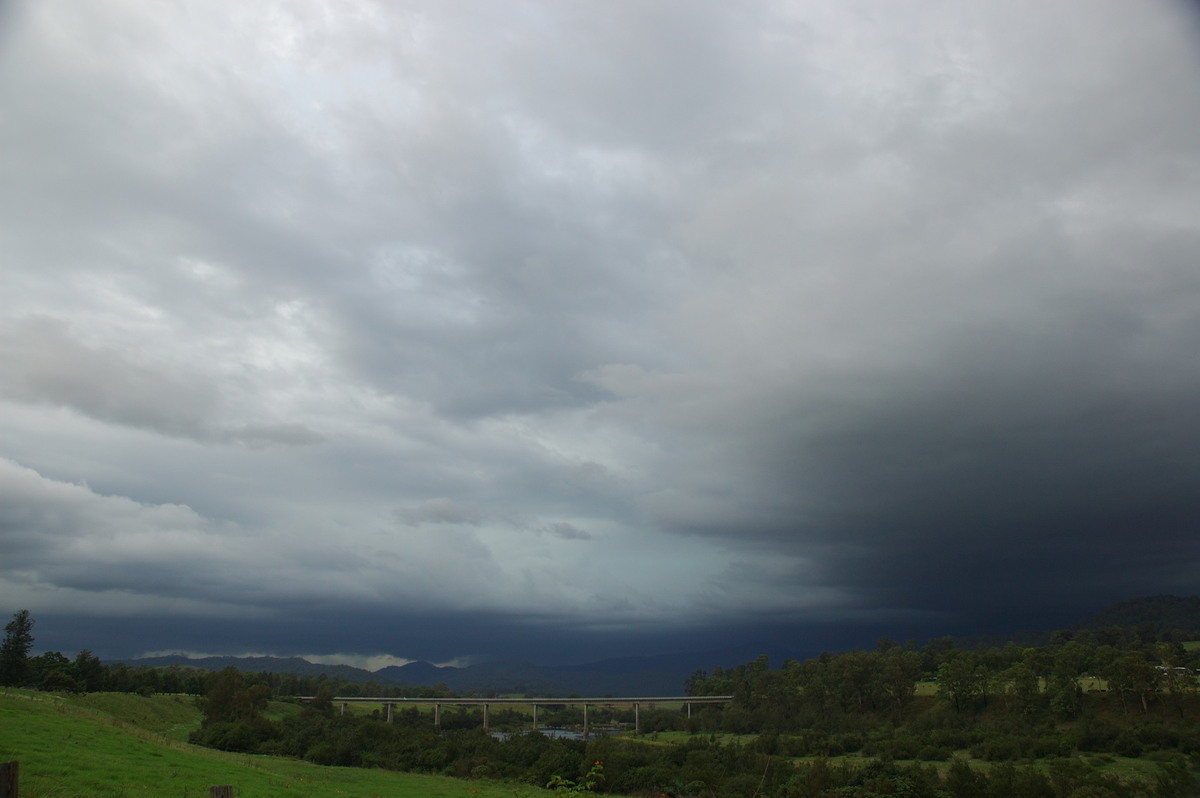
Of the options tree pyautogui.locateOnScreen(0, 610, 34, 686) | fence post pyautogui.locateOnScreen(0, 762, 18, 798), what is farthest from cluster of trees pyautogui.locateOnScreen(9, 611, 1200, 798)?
fence post pyautogui.locateOnScreen(0, 762, 18, 798)

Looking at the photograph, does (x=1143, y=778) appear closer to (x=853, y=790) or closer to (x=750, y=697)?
(x=853, y=790)

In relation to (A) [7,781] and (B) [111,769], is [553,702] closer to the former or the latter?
(B) [111,769]

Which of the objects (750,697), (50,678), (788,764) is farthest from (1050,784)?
(50,678)

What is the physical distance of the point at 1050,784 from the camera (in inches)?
2168

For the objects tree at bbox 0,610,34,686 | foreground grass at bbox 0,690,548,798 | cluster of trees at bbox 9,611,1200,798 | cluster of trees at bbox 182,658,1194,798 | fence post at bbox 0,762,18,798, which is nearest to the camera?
fence post at bbox 0,762,18,798

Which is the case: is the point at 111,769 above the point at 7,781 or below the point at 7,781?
below

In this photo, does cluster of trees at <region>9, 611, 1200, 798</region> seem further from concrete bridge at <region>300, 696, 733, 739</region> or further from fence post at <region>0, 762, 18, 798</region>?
fence post at <region>0, 762, 18, 798</region>

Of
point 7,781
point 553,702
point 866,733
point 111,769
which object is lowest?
point 553,702

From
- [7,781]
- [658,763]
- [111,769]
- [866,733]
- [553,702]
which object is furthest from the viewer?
[553,702]

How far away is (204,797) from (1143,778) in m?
72.3

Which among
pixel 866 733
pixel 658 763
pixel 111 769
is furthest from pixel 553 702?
pixel 111 769

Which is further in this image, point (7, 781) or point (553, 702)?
point (553, 702)

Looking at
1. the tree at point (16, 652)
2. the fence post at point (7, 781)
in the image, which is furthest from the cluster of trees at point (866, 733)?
the fence post at point (7, 781)

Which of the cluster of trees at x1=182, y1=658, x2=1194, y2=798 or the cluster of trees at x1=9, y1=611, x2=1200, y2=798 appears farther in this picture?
the cluster of trees at x1=9, y1=611, x2=1200, y2=798
